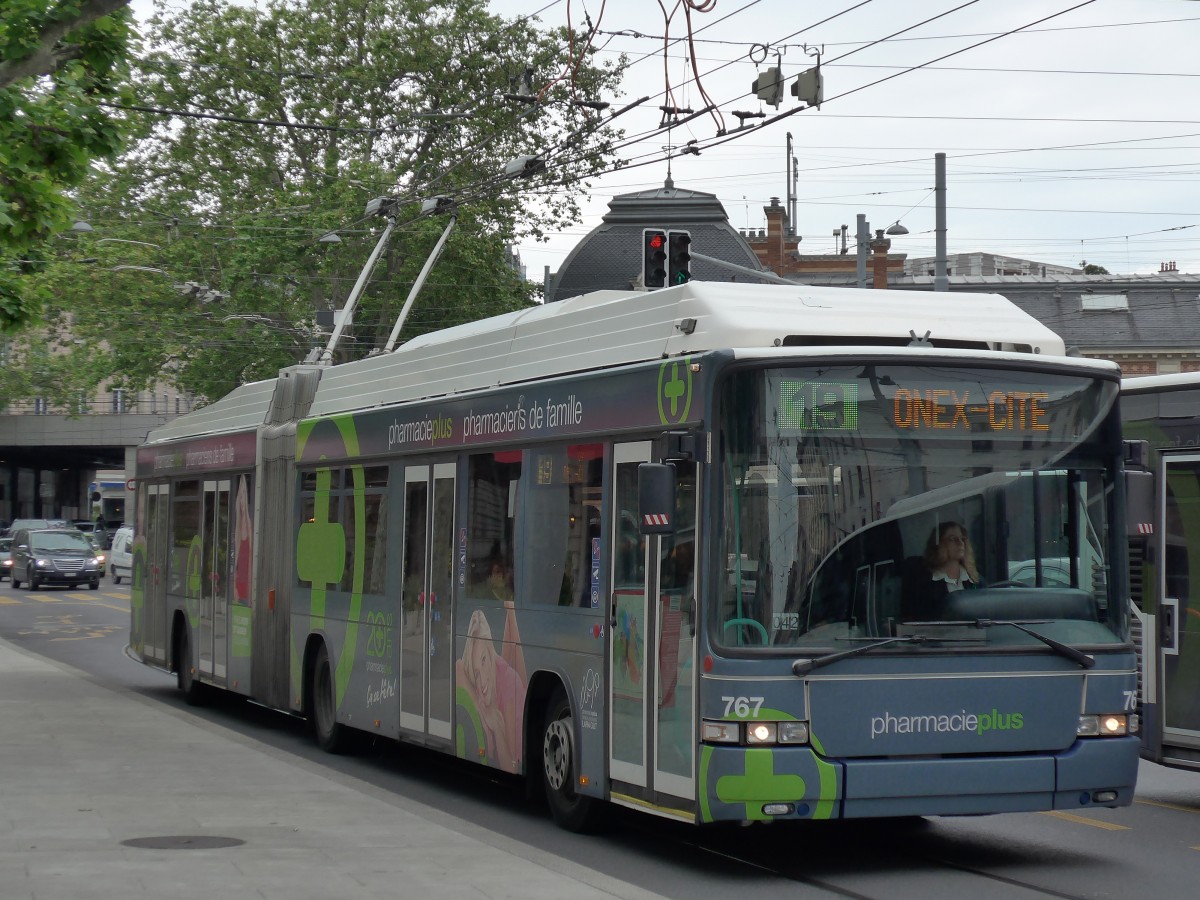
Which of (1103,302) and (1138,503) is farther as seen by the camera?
(1103,302)

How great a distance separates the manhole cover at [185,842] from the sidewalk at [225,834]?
4 cm

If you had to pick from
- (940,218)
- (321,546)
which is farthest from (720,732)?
(940,218)

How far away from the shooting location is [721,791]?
861 cm

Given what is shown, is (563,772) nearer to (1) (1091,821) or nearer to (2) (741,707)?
(2) (741,707)

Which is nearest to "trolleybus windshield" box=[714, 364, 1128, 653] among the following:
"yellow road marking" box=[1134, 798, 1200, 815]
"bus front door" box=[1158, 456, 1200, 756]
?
"bus front door" box=[1158, 456, 1200, 756]

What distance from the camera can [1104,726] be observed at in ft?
30.6

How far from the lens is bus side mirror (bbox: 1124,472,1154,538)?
31.2 feet

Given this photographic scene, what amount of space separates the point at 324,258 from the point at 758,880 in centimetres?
3572

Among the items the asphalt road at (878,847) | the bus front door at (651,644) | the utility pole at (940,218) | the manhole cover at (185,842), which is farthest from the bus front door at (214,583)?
the utility pole at (940,218)

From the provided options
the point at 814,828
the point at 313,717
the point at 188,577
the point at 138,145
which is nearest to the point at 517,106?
the point at 138,145

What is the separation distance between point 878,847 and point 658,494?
2784mm

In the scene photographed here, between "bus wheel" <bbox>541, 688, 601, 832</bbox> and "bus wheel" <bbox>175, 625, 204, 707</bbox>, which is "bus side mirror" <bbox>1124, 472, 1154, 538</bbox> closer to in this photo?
"bus wheel" <bbox>541, 688, 601, 832</bbox>

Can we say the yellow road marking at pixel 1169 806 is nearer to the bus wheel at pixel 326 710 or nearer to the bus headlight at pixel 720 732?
the bus headlight at pixel 720 732

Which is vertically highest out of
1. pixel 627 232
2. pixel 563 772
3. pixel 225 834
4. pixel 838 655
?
pixel 627 232
